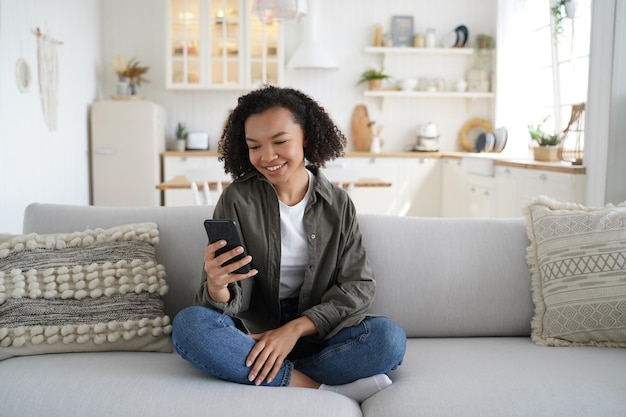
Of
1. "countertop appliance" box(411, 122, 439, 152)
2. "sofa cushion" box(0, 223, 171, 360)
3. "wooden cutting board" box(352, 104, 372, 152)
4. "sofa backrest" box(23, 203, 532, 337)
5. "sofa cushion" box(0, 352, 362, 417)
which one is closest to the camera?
"sofa cushion" box(0, 352, 362, 417)

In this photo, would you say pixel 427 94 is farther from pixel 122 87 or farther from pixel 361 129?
pixel 122 87

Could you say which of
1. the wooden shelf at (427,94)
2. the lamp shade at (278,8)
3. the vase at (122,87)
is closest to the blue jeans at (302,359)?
the lamp shade at (278,8)

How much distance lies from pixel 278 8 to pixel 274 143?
2900 millimetres

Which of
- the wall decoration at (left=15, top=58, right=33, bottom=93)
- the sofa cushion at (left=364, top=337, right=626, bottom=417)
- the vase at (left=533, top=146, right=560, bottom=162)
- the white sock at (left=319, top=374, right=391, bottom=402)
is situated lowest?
the white sock at (left=319, top=374, right=391, bottom=402)

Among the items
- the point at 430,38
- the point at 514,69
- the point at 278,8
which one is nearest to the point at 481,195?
the point at 514,69

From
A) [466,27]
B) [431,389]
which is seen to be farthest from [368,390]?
[466,27]

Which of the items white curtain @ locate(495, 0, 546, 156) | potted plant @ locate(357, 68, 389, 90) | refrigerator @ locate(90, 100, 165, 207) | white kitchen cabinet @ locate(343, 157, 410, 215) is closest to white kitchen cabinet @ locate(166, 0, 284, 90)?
refrigerator @ locate(90, 100, 165, 207)

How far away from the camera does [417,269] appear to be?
6.50 feet

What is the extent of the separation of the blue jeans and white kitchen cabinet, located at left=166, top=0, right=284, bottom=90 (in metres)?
4.66

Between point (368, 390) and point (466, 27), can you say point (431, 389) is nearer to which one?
point (368, 390)

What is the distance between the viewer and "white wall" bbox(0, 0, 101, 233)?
3.82 m

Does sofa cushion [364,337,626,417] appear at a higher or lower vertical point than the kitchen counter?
lower

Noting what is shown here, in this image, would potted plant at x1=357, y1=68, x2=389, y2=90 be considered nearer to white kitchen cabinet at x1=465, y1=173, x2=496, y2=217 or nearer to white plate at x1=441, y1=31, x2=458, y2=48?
white plate at x1=441, y1=31, x2=458, y2=48

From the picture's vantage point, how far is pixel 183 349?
5.10 ft
